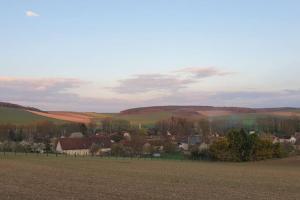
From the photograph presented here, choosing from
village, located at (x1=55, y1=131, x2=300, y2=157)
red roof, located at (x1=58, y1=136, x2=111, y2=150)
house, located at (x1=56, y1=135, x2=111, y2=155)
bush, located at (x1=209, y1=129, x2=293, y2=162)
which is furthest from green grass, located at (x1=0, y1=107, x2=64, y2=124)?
bush, located at (x1=209, y1=129, x2=293, y2=162)

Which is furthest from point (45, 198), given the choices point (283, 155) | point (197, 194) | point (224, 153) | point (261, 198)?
point (283, 155)

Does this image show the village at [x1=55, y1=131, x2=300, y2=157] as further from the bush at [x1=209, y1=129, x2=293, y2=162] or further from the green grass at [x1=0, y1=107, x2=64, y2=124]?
the green grass at [x1=0, y1=107, x2=64, y2=124]

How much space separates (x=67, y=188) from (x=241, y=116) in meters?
166

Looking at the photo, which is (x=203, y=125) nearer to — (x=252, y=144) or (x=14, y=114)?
(x=14, y=114)

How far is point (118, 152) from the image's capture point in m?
109

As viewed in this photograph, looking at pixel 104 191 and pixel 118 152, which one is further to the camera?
pixel 118 152

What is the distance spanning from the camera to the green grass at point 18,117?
586 feet

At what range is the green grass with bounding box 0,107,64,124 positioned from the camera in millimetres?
178625

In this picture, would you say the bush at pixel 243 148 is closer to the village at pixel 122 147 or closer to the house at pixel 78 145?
the village at pixel 122 147

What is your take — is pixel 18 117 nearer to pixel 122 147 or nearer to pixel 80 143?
pixel 80 143

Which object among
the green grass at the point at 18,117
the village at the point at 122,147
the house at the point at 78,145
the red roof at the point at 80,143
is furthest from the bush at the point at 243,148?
the green grass at the point at 18,117

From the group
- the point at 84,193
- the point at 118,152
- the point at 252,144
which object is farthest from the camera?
the point at 118,152

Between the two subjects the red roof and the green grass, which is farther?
the green grass

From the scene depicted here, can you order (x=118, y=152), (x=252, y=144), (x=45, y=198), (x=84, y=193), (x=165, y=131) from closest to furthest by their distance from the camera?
(x=45, y=198)
(x=84, y=193)
(x=252, y=144)
(x=118, y=152)
(x=165, y=131)
